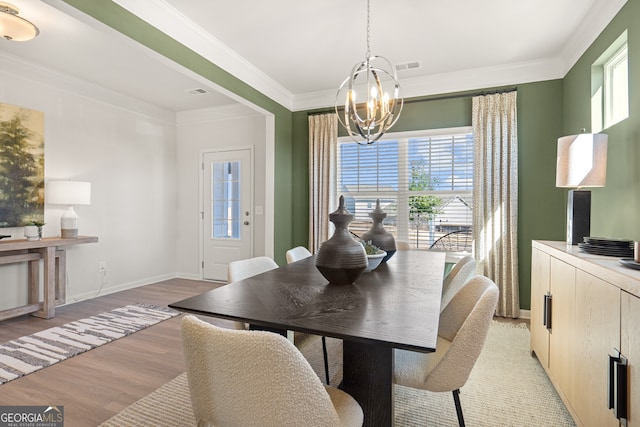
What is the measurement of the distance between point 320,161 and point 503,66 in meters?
2.35

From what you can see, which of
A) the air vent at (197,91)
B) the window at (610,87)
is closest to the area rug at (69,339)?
the air vent at (197,91)

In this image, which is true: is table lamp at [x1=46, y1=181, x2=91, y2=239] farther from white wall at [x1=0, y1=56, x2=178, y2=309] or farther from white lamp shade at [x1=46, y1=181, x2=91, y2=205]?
white wall at [x1=0, y1=56, x2=178, y2=309]

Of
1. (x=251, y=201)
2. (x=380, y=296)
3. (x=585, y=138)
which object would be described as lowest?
(x=380, y=296)

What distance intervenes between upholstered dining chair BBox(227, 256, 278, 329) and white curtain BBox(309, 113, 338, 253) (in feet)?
6.90

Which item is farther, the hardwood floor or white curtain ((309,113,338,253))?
white curtain ((309,113,338,253))

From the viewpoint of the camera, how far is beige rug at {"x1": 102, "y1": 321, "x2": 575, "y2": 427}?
175cm

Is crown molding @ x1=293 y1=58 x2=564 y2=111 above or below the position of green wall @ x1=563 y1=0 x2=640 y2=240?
above

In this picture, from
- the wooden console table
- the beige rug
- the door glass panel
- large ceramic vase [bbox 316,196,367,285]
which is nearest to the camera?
large ceramic vase [bbox 316,196,367,285]

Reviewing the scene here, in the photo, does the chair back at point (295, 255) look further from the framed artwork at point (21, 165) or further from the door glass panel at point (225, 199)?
the framed artwork at point (21, 165)

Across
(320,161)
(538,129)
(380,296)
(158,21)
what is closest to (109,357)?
(380,296)

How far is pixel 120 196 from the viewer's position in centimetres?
458

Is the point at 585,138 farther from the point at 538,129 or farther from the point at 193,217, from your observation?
the point at 193,217

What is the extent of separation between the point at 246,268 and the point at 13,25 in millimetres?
2537

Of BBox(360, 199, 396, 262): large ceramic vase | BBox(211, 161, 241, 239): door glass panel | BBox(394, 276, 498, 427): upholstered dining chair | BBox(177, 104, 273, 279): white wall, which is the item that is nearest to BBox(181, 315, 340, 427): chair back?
BBox(394, 276, 498, 427): upholstered dining chair
